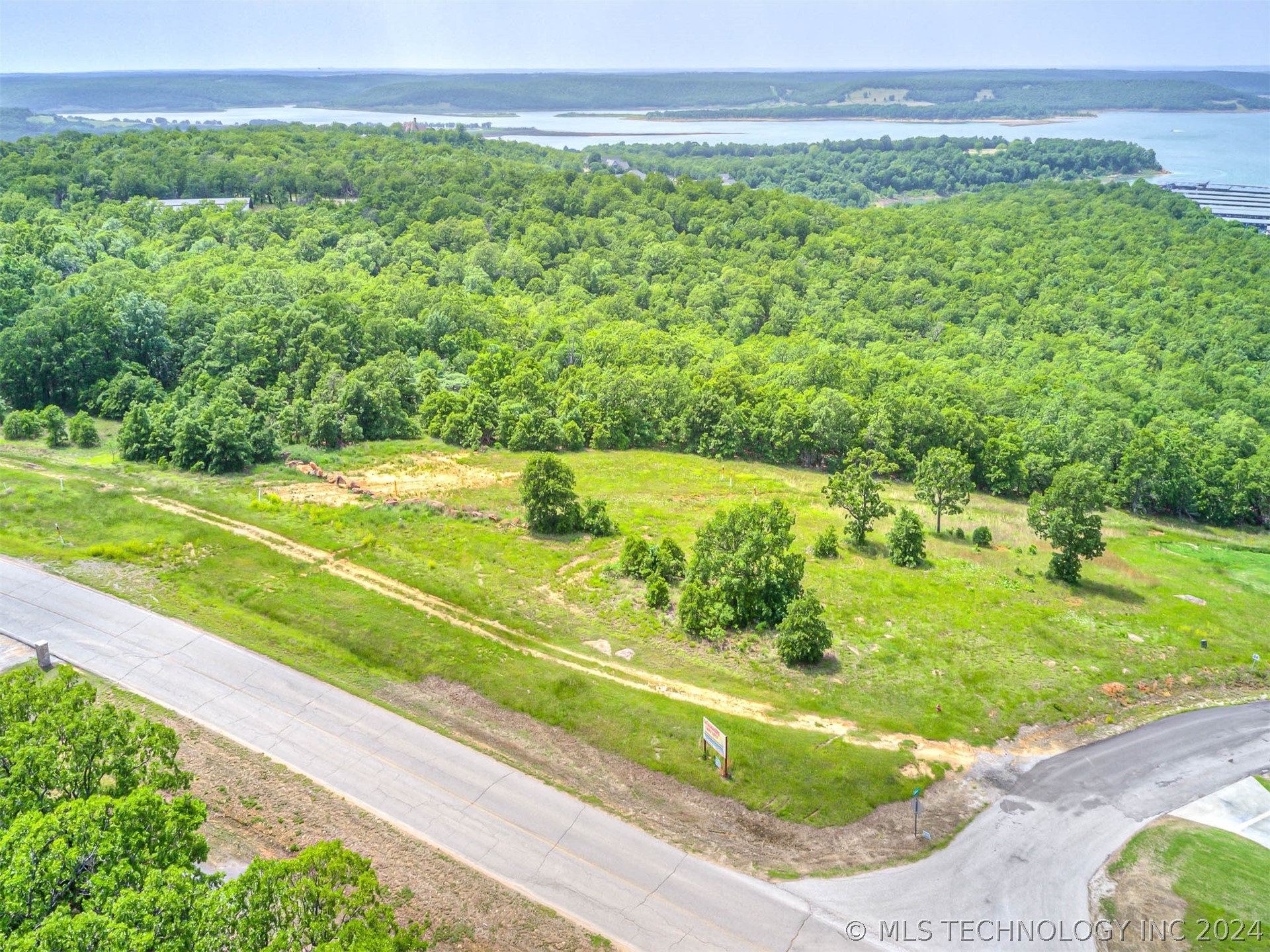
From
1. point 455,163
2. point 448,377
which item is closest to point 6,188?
point 455,163

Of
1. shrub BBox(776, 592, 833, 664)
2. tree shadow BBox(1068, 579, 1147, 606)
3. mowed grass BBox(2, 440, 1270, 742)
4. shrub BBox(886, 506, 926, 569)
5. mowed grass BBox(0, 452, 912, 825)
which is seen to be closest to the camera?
mowed grass BBox(0, 452, 912, 825)

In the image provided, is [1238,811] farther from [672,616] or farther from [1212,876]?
[672,616]

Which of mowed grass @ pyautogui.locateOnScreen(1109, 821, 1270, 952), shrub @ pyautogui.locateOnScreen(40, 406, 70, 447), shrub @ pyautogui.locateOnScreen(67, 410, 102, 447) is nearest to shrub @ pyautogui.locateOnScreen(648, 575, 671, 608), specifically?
mowed grass @ pyautogui.locateOnScreen(1109, 821, 1270, 952)

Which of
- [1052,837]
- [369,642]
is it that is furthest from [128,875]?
[1052,837]

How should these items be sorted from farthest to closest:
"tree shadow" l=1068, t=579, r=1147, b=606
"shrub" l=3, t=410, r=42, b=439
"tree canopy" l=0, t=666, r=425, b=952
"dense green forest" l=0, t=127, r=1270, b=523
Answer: "dense green forest" l=0, t=127, r=1270, b=523
"shrub" l=3, t=410, r=42, b=439
"tree shadow" l=1068, t=579, r=1147, b=606
"tree canopy" l=0, t=666, r=425, b=952

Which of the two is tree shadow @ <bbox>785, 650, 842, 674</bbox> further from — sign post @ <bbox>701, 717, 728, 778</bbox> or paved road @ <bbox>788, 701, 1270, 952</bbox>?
paved road @ <bbox>788, 701, 1270, 952</bbox>

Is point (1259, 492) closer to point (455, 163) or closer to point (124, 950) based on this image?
point (124, 950)
